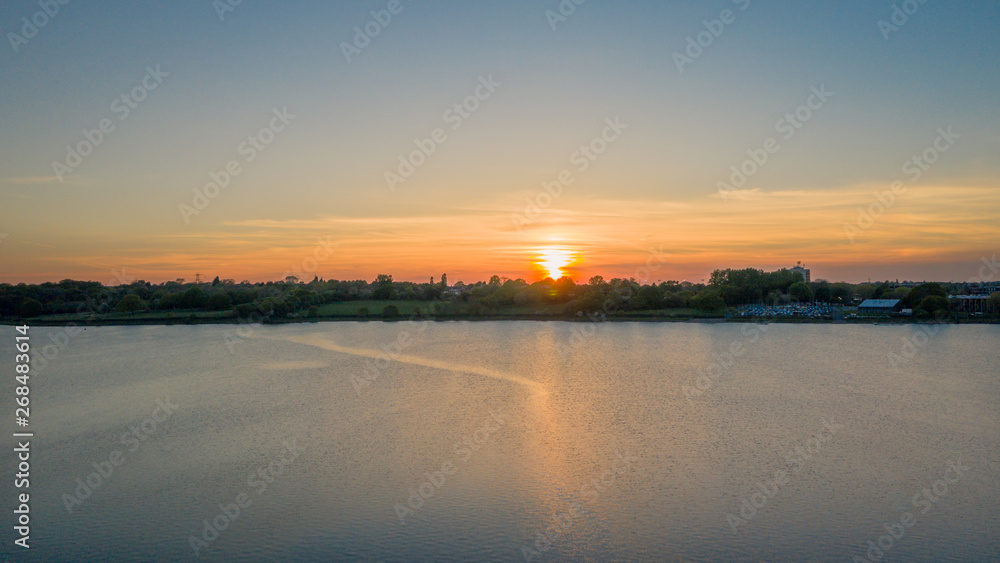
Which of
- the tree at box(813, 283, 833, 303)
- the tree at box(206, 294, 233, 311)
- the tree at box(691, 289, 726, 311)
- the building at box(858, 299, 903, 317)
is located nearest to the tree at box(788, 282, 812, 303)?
the tree at box(813, 283, 833, 303)

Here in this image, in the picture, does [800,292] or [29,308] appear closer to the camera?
[29,308]

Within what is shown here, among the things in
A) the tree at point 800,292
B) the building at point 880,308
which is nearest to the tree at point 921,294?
the building at point 880,308

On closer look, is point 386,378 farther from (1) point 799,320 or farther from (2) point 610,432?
(1) point 799,320

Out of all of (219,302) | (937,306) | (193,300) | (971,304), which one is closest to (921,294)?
(937,306)

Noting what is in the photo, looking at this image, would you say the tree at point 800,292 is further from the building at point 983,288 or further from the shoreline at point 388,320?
Answer: the building at point 983,288

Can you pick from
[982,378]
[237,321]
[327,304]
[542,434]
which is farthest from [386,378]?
[327,304]

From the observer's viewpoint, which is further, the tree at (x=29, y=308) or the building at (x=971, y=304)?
the tree at (x=29, y=308)

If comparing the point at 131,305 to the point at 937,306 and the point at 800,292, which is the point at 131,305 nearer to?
the point at 800,292
